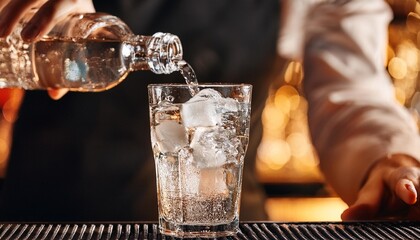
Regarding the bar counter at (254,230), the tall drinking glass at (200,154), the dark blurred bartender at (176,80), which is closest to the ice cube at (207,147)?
the tall drinking glass at (200,154)

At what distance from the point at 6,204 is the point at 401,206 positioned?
114 cm

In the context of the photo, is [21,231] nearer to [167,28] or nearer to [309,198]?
[167,28]

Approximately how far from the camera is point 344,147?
194cm

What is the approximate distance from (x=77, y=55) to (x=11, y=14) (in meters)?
0.18

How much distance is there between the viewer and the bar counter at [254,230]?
1.25 m

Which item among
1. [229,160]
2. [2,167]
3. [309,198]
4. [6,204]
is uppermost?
[229,160]

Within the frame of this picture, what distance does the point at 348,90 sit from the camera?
7.09 feet

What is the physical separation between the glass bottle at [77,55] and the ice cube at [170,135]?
0.28 metres

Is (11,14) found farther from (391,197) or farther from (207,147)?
(391,197)

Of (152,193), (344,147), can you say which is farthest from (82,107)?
(344,147)

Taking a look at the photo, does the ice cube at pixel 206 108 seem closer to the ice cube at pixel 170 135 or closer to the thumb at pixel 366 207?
the ice cube at pixel 170 135

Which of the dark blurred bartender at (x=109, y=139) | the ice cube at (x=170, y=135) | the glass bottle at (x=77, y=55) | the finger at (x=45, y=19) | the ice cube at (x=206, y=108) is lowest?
the dark blurred bartender at (x=109, y=139)

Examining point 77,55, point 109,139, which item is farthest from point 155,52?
point 109,139

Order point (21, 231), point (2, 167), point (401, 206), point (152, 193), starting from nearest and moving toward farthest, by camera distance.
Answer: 1. point (21, 231)
2. point (401, 206)
3. point (152, 193)
4. point (2, 167)
